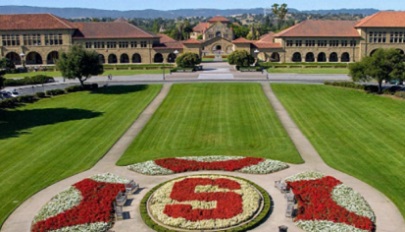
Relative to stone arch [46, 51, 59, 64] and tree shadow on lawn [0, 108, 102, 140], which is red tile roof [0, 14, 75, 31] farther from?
tree shadow on lawn [0, 108, 102, 140]

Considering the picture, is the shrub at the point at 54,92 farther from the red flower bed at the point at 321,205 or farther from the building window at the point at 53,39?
the building window at the point at 53,39

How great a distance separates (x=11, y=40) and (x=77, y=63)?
2028 inches

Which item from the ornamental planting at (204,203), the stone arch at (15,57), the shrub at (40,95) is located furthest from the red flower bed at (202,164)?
the stone arch at (15,57)

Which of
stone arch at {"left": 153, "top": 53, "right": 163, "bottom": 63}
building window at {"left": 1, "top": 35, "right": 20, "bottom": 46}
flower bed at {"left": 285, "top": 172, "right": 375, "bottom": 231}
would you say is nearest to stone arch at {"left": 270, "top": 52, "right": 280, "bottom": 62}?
stone arch at {"left": 153, "top": 53, "right": 163, "bottom": 63}

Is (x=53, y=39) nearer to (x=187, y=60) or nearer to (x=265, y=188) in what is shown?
(x=187, y=60)

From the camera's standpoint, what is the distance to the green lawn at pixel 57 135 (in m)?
30.1

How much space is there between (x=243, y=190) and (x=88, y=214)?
29.7 feet

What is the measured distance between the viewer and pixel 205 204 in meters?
25.0

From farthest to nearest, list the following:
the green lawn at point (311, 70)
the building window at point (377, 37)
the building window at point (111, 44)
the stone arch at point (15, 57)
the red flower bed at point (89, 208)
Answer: the stone arch at point (15, 57)
the building window at point (111, 44)
the building window at point (377, 37)
the green lawn at point (311, 70)
the red flower bed at point (89, 208)

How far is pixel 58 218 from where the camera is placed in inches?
935

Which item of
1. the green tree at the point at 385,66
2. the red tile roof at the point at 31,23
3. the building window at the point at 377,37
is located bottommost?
the green tree at the point at 385,66

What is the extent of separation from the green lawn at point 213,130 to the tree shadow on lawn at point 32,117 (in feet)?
29.9

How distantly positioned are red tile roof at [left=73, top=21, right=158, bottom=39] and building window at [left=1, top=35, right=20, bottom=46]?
44.4 feet

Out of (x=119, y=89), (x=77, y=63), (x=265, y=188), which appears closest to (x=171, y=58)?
(x=119, y=89)
